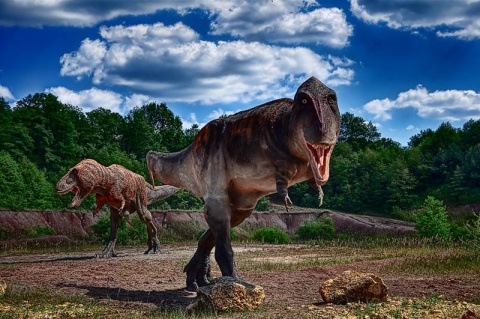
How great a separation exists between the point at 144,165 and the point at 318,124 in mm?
27535

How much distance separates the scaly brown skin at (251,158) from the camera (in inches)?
225

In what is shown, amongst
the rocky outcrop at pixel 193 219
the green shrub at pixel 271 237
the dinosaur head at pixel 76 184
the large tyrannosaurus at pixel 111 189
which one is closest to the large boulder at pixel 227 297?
the large tyrannosaurus at pixel 111 189

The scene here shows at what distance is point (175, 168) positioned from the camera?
25.4 feet

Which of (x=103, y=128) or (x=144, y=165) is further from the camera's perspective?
(x=103, y=128)

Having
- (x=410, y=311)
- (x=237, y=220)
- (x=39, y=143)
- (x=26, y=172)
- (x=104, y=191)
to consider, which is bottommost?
(x=410, y=311)

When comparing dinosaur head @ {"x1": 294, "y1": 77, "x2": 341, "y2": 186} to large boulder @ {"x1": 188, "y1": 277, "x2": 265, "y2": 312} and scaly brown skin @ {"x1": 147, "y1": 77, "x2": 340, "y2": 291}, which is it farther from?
large boulder @ {"x1": 188, "y1": 277, "x2": 265, "y2": 312}

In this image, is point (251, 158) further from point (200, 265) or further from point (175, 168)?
point (200, 265)

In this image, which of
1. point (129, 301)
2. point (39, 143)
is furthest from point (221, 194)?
point (39, 143)

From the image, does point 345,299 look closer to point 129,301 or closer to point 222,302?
point 222,302

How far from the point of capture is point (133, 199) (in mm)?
13977

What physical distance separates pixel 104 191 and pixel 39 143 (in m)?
22.9

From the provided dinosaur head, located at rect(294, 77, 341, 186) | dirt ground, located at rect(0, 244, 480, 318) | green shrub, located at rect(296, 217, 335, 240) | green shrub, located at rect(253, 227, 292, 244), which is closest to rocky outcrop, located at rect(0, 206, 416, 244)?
green shrub, located at rect(296, 217, 335, 240)

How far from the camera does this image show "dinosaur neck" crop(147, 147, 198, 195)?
24.6 feet

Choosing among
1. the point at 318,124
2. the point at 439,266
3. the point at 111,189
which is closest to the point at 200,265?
the point at 318,124
